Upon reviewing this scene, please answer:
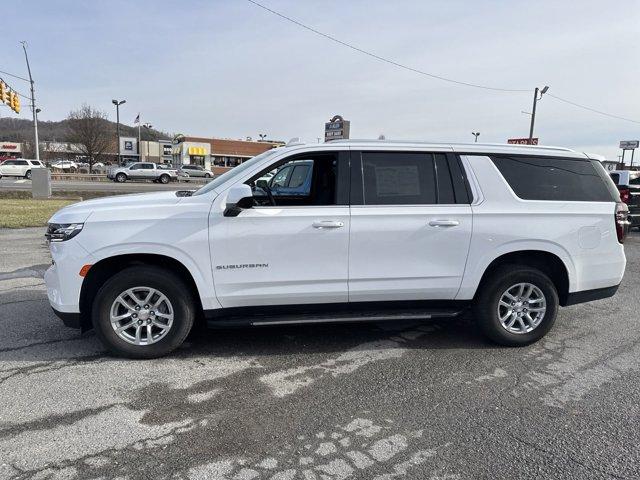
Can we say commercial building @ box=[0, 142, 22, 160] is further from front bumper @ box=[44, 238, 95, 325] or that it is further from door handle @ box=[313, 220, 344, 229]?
door handle @ box=[313, 220, 344, 229]

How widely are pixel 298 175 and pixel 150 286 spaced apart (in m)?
1.93

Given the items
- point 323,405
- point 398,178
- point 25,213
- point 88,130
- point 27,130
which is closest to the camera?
point 323,405

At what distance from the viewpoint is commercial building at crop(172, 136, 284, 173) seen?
6619cm

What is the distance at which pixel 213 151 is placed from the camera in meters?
68.6

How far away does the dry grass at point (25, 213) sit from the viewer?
11578 mm

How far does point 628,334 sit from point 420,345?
7.87ft

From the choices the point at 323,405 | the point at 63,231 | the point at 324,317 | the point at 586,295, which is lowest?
the point at 323,405

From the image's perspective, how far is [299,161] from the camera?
4539 mm

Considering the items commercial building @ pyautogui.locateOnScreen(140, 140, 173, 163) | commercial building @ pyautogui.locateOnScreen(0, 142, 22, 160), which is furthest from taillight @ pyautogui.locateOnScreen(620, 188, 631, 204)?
commercial building @ pyautogui.locateOnScreen(0, 142, 22, 160)

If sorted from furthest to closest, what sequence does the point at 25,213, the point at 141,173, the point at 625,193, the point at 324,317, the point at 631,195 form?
the point at 141,173 → the point at 25,213 → the point at 631,195 → the point at 625,193 → the point at 324,317

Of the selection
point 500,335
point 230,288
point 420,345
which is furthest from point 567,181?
point 230,288

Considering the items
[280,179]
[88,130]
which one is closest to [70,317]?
[280,179]

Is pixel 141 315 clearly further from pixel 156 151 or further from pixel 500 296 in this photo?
pixel 156 151

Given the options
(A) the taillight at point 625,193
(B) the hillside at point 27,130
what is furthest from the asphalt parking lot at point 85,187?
(B) the hillside at point 27,130
